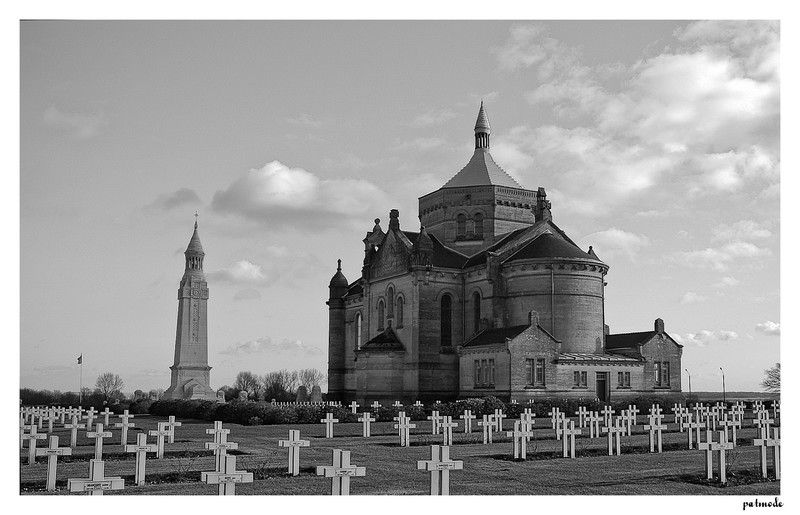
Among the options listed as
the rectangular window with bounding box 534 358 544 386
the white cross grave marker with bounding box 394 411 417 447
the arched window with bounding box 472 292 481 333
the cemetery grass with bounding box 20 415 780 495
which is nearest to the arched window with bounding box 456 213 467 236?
the arched window with bounding box 472 292 481 333

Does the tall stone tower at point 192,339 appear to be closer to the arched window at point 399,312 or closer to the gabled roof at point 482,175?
the arched window at point 399,312

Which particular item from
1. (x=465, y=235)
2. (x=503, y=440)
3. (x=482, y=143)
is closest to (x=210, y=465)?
(x=503, y=440)

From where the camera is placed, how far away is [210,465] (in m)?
21.8

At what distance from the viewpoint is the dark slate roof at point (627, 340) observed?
185 feet

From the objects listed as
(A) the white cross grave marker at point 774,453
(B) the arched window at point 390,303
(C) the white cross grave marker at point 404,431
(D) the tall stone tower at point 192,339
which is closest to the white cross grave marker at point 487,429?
(C) the white cross grave marker at point 404,431

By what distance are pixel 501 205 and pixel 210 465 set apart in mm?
46450

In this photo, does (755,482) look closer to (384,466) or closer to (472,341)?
(384,466)

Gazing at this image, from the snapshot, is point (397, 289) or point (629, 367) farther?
point (397, 289)

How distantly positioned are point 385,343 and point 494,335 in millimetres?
8478

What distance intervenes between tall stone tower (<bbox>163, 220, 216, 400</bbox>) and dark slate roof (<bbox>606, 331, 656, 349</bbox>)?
4605 cm

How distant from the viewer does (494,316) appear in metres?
56.2

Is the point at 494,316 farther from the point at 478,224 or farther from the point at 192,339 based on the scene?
the point at 192,339

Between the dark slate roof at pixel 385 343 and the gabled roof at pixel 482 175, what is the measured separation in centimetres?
1378

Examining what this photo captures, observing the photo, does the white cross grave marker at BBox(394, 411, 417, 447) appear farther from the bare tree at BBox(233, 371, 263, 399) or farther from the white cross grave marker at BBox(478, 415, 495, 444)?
the bare tree at BBox(233, 371, 263, 399)
